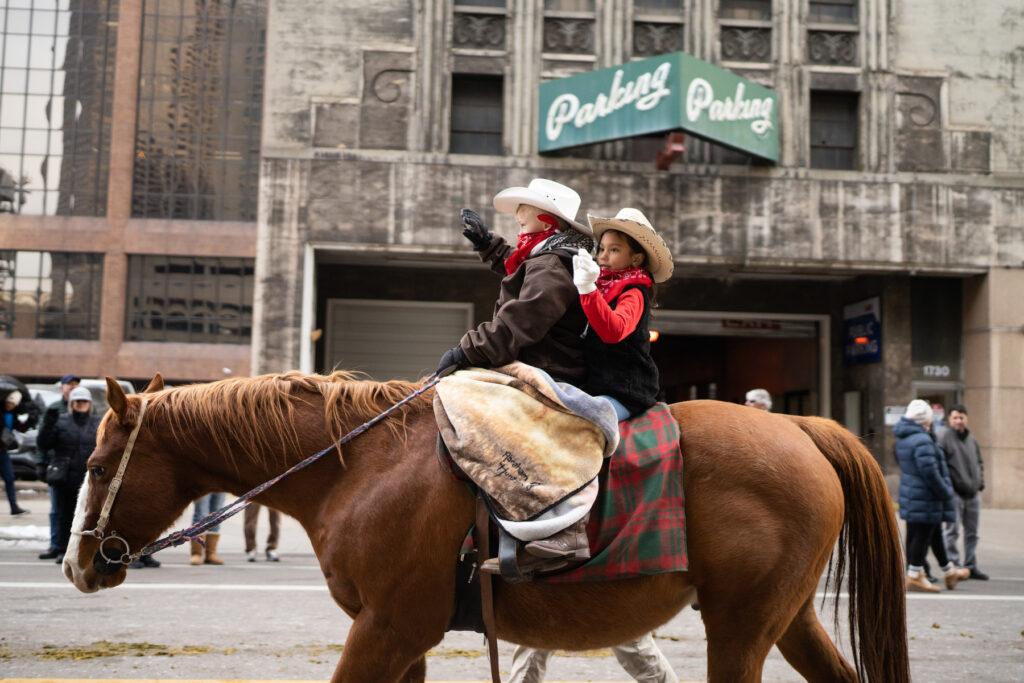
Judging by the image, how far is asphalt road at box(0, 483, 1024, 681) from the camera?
6068 millimetres

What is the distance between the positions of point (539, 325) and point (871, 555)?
5.86ft

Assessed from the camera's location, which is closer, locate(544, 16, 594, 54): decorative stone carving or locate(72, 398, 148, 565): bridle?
locate(72, 398, 148, 565): bridle

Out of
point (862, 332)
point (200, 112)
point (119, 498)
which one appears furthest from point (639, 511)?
point (200, 112)

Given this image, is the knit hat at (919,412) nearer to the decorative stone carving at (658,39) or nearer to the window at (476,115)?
the window at (476,115)

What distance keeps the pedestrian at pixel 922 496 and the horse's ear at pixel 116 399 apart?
9.03 metres

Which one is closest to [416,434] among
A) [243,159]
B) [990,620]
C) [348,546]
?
[348,546]

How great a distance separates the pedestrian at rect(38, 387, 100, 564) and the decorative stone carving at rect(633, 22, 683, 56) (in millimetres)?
14134

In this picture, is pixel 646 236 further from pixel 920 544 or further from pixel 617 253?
pixel 920 544

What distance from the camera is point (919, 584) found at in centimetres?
1045

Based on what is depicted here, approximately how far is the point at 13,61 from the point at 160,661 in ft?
166

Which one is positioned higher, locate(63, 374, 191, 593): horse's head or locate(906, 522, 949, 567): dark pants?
locate(63, 374, 191, 593): horse's head

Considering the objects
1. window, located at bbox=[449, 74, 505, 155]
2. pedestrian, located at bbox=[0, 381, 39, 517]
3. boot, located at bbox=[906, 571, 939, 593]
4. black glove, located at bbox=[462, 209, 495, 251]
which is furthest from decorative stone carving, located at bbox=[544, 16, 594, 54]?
black glove, located at bbox=[462, 209, 495, 251]

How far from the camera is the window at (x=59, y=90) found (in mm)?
47906

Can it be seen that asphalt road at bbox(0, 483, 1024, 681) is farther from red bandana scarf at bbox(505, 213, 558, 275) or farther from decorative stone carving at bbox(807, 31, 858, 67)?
decorative stone carving at bbox(807, 31, 858, 67)
